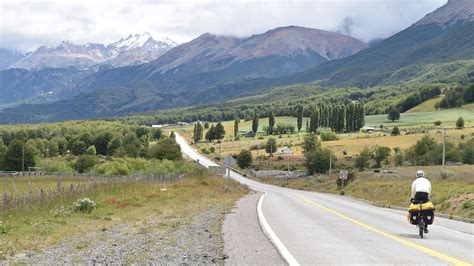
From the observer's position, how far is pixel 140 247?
49.8 feet

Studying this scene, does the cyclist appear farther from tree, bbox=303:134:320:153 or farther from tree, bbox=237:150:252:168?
tree, bbox=303:134:320:153

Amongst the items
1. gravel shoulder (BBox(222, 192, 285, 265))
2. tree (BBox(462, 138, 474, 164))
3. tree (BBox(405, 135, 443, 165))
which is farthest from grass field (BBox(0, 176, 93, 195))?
tree (BBox(462, 138, 474, 164))

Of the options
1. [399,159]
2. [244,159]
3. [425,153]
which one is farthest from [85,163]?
[425,153]

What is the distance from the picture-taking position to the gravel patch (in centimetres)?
1295

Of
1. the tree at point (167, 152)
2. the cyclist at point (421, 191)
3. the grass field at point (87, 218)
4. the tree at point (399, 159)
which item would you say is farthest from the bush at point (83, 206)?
the tree at point (399, 159)

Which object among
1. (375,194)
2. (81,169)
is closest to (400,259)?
(375,194)

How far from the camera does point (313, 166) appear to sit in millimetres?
128250

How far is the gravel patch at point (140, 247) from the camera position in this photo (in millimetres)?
12953

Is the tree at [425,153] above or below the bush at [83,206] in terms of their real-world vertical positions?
above

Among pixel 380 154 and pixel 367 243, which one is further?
pixel 380 154

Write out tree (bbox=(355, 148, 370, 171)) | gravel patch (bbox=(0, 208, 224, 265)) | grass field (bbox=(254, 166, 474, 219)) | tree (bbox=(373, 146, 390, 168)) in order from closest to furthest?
gravel patch (bbox=(0, 208, 224, 265)) → grass field (bbox=(254, 166, 474, 219)) → tree (bbox=(355, 148, 370, 171)) → tree (bbox=(373, 146, 390, 168))

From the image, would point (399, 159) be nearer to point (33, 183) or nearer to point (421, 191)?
point (33, 183)

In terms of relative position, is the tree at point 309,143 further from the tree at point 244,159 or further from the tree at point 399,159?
the tree at point 399,159

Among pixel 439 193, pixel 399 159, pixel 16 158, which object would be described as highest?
pixel 399 159
